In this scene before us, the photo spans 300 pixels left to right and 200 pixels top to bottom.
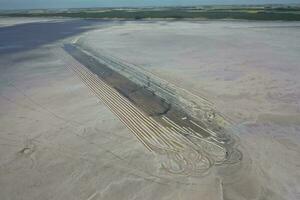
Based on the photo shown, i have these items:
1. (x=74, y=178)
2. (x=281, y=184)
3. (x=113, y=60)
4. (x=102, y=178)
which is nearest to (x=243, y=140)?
(x=281, y=184)

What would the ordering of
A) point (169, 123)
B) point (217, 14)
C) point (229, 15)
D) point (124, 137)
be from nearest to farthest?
1. point (124, 137)
2. point (169, 123)
3. point (229, 15)
4. point (217, 14)

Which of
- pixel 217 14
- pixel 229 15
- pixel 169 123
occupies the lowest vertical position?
pixel 217 14

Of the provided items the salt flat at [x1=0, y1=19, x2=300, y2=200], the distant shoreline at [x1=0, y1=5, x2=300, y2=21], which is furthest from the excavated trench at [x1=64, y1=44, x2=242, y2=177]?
the distant shoreline at [x1=0, y1=5, x2=300, y2=21]

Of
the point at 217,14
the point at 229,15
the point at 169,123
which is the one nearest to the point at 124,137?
the point at 169,123

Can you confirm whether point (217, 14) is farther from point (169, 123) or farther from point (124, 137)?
point (124, 137)

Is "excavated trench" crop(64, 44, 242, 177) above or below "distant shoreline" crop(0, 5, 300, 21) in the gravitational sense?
above

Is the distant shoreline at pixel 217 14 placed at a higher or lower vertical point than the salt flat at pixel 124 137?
lower

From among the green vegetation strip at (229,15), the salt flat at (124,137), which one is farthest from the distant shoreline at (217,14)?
the salt flat at (124,137)

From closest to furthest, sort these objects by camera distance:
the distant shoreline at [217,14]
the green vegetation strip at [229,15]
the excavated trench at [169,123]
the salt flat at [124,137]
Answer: the salt flat at [124,137], the excavated trench at [169,123], the green vegetation strip at [229,15], the distant shoreline at [217,14]

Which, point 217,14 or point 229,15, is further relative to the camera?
point 217,14

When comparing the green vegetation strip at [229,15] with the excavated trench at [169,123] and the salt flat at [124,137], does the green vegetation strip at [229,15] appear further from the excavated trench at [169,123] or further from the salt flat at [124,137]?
the excavated trench at [169,123]

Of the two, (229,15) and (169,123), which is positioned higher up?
(169,123)

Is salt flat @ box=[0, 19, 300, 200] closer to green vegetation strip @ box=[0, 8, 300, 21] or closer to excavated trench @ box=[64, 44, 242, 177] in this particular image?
excavated trench @ box=[64, 44, 242, 177]
